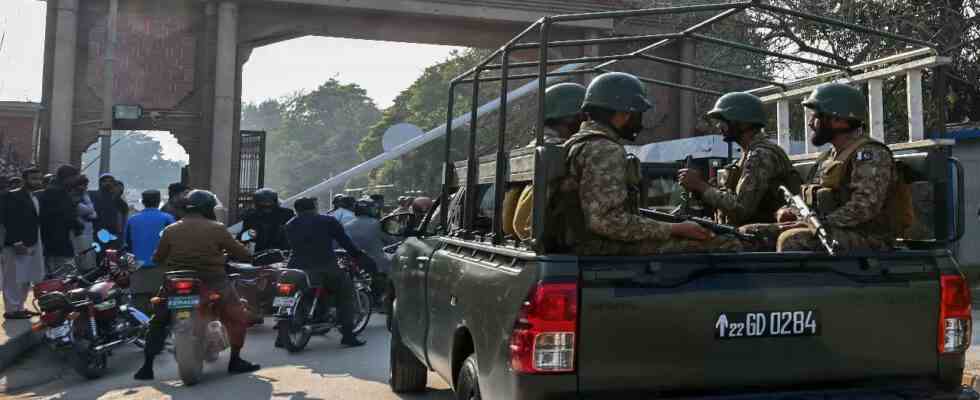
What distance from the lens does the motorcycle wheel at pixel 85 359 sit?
7.19 m

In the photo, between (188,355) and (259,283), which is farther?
(259,283)

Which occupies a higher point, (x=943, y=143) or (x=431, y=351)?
(x=943, y=143)

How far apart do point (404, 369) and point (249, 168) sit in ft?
40.2

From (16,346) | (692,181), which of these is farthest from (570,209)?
(16,346)

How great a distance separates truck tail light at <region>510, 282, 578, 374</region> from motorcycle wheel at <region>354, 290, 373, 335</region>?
5998 mm

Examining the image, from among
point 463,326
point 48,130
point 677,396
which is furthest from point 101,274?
point 48,130

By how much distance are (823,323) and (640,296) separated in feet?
2.42

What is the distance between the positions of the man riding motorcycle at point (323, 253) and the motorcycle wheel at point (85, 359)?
202 centimetres

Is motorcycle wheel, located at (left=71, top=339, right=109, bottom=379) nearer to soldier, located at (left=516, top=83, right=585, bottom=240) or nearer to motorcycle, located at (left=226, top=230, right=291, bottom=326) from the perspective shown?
motorcycle, located at (left=226, top=230, right=291, bottom=326)

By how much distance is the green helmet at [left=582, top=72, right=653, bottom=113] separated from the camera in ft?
13.1

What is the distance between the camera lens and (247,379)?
710 centimetres

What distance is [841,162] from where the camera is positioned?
14.4ft

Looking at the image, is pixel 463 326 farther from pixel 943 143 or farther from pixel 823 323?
pixel 943 143

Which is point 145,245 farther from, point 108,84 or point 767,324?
point 108,84
